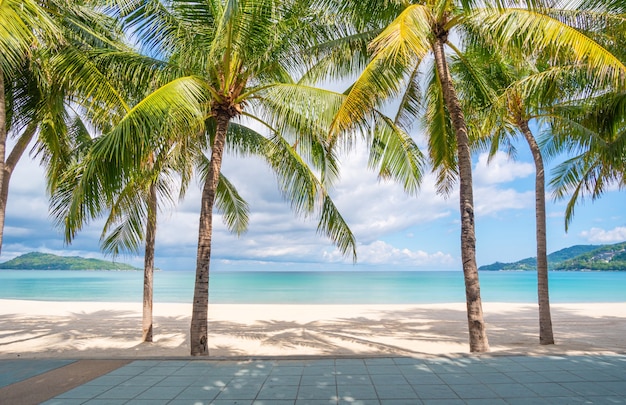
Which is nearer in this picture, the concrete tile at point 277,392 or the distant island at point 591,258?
the concrete tile at point 277,392

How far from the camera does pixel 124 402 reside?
407 cm

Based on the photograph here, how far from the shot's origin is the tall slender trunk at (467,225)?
6613 mm

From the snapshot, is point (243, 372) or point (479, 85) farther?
point (479, 85)

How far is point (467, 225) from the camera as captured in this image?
690 centimetres

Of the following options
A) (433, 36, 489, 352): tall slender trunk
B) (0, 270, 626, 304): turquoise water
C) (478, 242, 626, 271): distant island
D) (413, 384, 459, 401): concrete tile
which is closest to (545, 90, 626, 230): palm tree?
(433, 36, 489, 352): tall slender trunk

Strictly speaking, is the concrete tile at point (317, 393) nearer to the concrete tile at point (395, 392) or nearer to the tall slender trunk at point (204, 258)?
the concrete tile at point (395, 392)

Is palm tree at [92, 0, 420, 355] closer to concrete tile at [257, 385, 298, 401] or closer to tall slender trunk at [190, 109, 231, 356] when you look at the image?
tall slender trunk at [190, 109, 231, 356]

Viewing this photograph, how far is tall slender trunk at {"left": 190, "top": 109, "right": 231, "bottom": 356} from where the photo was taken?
258 inches

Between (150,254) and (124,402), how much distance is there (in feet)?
17.6

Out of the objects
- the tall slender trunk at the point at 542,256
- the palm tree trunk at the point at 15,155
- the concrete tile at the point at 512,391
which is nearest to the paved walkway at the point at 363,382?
the concrete tile at the point at 512,391

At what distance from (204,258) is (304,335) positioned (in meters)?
4.75

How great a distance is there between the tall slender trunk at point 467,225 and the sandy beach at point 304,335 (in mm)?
550

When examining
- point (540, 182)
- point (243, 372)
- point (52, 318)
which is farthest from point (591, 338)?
point (52, 318)

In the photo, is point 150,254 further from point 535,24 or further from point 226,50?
point 535,24
